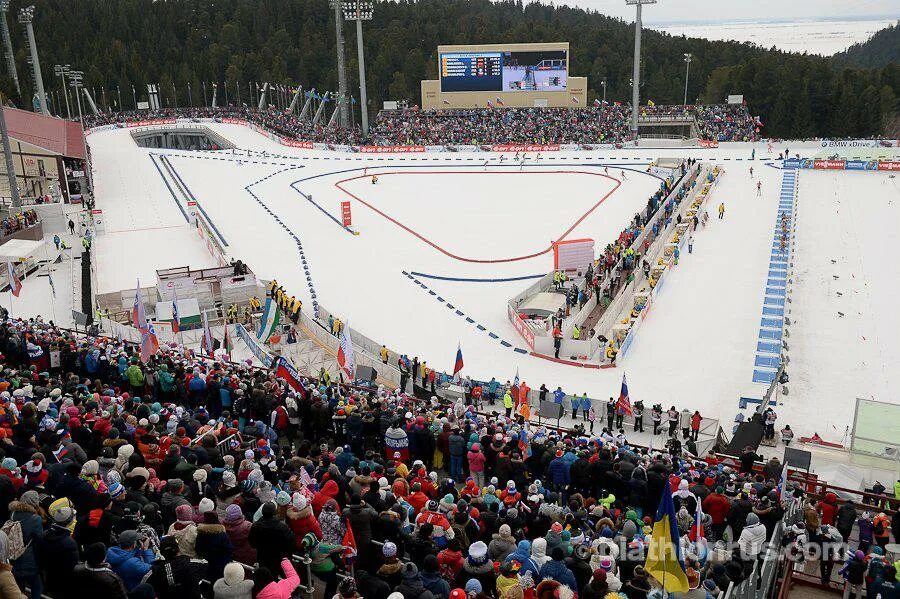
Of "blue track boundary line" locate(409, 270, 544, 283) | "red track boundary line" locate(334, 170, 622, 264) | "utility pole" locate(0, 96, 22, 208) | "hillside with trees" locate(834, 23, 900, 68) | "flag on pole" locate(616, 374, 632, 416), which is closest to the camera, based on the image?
"flag on pole" locate(616, 374, 632, 416)

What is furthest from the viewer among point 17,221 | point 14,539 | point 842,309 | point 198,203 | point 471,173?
point 471,173

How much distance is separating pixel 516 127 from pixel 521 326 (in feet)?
157

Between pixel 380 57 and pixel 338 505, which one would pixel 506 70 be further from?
pixel 338 505

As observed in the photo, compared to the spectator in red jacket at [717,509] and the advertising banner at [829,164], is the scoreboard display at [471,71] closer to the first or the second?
the advertising banner at [829,164]

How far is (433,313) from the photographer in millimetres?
26844

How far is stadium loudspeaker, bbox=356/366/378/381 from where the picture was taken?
19.7 metres

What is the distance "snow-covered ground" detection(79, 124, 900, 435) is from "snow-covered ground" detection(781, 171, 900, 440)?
0.26 m

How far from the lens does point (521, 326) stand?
24.7 m

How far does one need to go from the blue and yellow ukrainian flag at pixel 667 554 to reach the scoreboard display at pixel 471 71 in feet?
217

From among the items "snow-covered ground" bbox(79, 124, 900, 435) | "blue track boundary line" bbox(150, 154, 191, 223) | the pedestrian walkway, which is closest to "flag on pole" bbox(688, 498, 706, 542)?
"snow-covered ground" bbox(79, 124, 900, 435)

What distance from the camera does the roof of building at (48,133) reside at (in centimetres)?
4250

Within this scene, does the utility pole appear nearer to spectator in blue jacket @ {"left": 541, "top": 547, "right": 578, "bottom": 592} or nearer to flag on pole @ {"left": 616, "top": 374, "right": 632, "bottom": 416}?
flag on pole @ {"left": 616, "top": 374, "right": 632, "bottom": 416}

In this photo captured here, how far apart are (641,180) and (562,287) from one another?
996 inches

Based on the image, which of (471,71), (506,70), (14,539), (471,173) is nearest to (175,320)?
(14,539)
